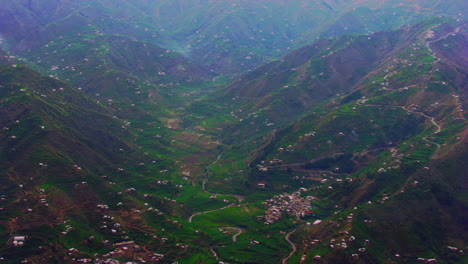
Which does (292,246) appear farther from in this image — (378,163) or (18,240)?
(18,240)

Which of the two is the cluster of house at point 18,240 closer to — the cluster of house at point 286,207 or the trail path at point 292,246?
the trail path at point 292,246

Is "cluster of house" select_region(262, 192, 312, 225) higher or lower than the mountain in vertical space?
lower

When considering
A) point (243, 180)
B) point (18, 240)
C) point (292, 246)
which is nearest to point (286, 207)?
point (292, 246)

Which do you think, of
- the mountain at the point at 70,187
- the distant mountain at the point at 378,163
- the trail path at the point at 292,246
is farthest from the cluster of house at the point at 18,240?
the distant mountain at the point at 378,163

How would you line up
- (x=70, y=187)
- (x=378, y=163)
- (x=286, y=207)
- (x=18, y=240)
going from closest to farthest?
(x=18, y=240) < (x=70, y=187) < (x=286, y=207) < (x=378, y=163)

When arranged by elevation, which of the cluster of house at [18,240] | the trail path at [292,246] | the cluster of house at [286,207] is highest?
the cluster of house at [18,240]

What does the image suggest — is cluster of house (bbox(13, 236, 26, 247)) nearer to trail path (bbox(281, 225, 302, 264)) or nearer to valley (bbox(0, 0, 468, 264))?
valley (bbox(0, 0, 468, 264))

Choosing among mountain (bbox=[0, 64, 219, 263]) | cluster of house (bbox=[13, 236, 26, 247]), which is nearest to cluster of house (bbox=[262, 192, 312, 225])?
mountain (bbox=[0, 64, 219, 263])

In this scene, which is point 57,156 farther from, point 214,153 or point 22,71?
point 214,153
